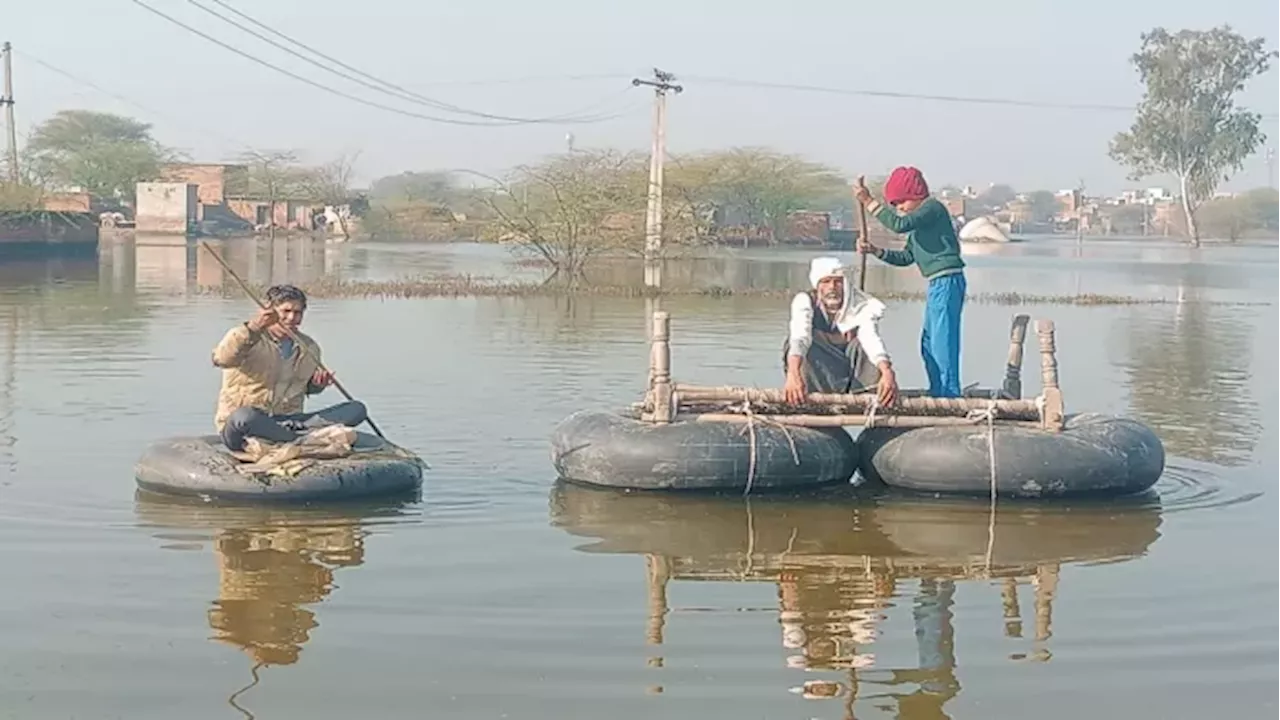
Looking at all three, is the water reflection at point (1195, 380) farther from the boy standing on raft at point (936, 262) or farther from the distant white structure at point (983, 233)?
the distant white structure at point (983, 233)

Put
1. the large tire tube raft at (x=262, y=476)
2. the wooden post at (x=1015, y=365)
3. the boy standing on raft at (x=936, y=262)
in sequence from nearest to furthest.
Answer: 1. the large tire tube raft at (x=262, y=476)
2. the boy standing on raft at (x=936, y=262)
3. the wooden post at (x=1015, y=365)

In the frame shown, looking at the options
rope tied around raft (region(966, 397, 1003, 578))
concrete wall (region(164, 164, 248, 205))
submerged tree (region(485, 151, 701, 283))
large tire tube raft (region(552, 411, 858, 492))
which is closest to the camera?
rope tied around raft (region(966, 397, 1003, 578))

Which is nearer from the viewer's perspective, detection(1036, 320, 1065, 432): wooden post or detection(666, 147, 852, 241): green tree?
detection(1036, 320, 1065, 432): wooden post

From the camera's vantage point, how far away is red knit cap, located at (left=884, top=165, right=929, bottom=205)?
10.1 m

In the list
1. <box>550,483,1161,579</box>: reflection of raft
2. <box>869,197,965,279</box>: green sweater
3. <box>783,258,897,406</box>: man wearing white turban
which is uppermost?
<box>869,197,965,279</box>: green sweater

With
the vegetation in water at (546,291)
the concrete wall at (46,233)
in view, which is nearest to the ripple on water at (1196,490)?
the vegetation in water at (546,291)

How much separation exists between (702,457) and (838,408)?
924 mm

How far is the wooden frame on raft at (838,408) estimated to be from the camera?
9.45 metres

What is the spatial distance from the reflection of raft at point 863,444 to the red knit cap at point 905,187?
1.31m

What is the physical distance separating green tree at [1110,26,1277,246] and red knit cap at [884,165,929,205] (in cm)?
8059

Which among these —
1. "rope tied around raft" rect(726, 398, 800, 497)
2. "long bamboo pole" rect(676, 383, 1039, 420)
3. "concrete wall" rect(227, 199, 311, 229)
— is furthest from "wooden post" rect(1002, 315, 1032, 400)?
"concrete wall" rect(227, 199, 311, 229)

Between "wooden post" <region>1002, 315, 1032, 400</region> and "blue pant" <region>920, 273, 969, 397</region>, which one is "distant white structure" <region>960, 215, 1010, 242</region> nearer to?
"wooden post" <region>1002, 315, 1032, 400</region>

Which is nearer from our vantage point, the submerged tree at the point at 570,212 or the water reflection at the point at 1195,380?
the water reflection at the point at 1195,380

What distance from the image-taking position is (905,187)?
398 inches
